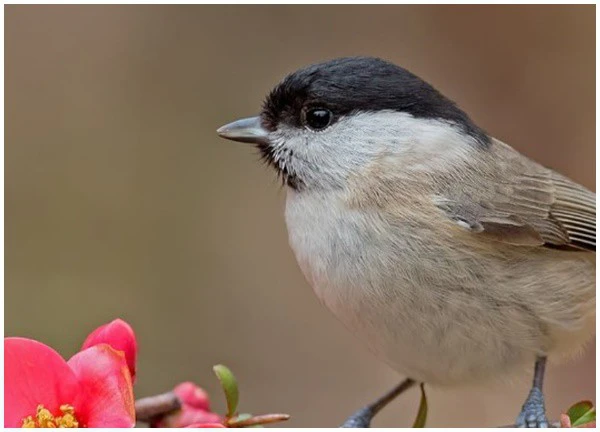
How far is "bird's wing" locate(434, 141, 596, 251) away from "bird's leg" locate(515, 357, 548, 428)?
0.27 metres

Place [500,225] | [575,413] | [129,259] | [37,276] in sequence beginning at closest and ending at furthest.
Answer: [575,413] < [500,225] < [37,276] < [129,259]

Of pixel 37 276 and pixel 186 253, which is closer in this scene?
pixel 37 276

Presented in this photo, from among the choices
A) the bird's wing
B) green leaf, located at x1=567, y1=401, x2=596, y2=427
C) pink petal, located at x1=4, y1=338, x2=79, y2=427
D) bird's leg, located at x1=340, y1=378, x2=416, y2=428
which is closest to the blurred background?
bird's leg, located at x1=340, y1=378, x2=416, y2=428

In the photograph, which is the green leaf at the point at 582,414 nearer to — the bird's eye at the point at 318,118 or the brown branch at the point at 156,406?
the brown branch at the point at 156,406

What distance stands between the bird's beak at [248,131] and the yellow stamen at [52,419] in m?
0.77

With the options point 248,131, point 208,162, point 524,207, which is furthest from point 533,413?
A: point 208,162

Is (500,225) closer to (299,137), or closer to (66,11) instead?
(299,137)

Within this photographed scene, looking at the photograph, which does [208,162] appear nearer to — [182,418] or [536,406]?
[536,406]

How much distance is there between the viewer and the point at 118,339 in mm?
1294

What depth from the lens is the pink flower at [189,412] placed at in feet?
4.79

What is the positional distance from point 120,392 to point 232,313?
3.18 m

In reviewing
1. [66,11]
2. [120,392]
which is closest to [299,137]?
[120,392]

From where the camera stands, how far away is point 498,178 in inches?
76.3

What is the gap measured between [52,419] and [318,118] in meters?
0.88
